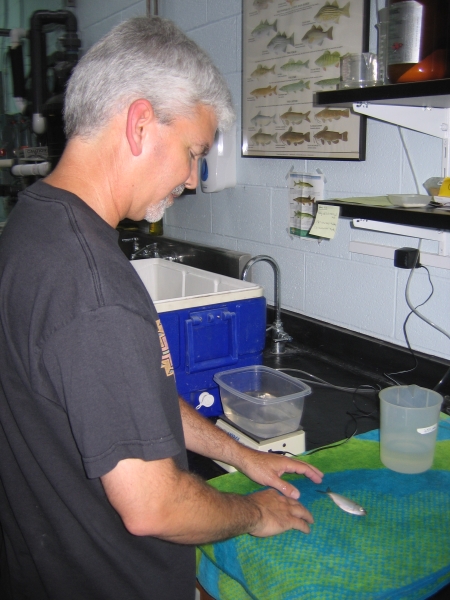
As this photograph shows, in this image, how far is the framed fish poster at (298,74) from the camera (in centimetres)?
159

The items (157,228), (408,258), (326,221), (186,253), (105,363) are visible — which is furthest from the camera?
(157,228)

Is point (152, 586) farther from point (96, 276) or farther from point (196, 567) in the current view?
point (96, 276)

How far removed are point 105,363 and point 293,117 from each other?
4.52 feet

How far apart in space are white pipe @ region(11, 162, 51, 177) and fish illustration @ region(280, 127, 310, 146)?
1.46m

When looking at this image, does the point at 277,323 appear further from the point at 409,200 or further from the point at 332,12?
the point at 332,12

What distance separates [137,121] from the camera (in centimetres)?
80

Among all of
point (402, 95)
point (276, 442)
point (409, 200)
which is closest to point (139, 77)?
point (402, 95)

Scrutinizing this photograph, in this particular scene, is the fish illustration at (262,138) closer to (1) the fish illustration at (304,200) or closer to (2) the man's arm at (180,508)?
(1) the fish illustration at (304,200)

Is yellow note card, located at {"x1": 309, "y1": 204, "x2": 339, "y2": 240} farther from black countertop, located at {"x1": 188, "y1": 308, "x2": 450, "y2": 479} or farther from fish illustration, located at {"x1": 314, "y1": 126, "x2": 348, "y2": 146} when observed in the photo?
black countertop, located at {"x1": 188, "y1": 308, "x2": 450, "y2": 479}

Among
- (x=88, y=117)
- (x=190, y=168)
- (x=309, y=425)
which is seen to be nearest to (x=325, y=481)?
(x=309, y=425)

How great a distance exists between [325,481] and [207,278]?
2.96 ft

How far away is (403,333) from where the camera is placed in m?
1.59

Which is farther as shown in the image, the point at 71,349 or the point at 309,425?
the point at 309,425

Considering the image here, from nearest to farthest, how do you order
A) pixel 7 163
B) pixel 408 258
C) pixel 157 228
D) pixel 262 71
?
1. pixel 408 258
2. pixel 262 71
3. pixel 157 228
4. pixel 7 163
